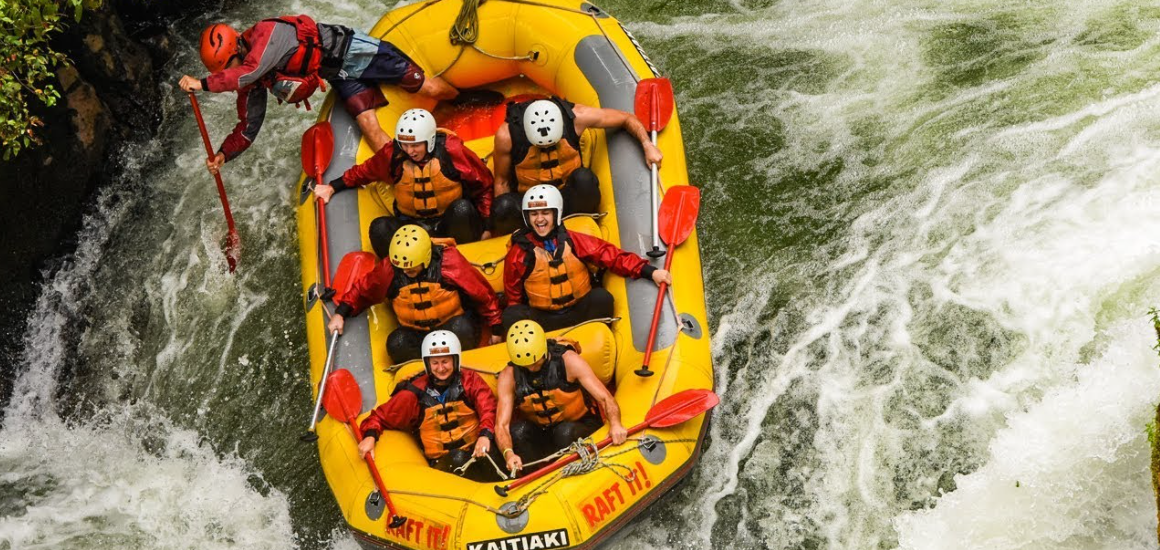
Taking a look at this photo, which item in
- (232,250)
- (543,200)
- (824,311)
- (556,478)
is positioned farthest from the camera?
(232,250)

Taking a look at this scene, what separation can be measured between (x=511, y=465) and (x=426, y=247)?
1.11m

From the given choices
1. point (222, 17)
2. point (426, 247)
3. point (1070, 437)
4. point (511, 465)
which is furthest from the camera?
point (222, 17)

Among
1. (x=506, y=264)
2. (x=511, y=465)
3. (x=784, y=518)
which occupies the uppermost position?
(x=506, y=264)

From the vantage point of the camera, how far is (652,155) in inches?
241

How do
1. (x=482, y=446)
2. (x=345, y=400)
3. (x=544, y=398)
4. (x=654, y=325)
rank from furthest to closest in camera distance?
(x=654, y=325) → (x=345, y=400) → (x=544, y=398) → (x=482, y=446)

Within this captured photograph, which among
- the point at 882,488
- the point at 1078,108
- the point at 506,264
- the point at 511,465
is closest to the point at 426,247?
the point at 506,264

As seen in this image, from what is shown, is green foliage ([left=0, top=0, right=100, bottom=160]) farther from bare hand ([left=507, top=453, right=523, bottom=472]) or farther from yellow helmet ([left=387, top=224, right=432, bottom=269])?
bare hand ([left=507, top=453, right=523, bottom=472])

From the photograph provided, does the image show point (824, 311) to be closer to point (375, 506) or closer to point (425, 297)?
point (425, 297)

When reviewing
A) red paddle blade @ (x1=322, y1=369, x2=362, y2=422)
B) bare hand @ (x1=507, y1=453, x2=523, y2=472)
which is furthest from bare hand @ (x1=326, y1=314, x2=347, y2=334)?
bare hand @ (x1=507, y1=453, x2=523, y2=472)

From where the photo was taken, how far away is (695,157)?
25.6 feet

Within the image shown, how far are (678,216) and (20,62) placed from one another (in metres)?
3.61

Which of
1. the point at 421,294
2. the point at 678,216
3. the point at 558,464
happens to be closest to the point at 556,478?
the point at 558,464

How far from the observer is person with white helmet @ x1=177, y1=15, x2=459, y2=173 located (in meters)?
6.14

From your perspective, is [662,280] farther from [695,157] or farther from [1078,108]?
[1078,108]
